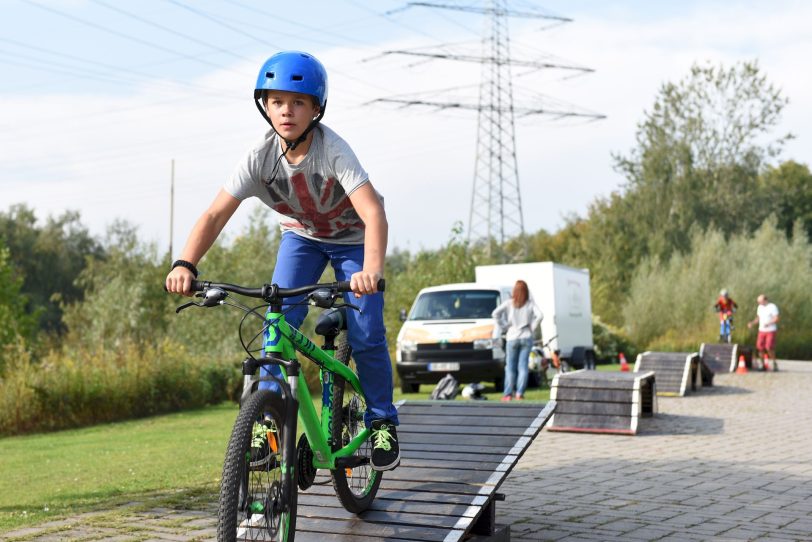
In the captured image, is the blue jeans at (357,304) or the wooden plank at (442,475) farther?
the wooden plank at (442,475)

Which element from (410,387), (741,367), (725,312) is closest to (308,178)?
(410,387)

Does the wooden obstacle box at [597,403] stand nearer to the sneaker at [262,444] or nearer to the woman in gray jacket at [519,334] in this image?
the woman in gray jacket at [519,334]

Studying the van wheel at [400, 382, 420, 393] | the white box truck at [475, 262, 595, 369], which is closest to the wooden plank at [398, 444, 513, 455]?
the van wheel at [400, 382, 420, 393]

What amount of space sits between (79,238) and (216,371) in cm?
5735

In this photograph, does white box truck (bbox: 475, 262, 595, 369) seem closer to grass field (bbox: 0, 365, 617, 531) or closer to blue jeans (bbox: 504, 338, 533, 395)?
blue jeans (bbox: 504, 338, 533, 395)

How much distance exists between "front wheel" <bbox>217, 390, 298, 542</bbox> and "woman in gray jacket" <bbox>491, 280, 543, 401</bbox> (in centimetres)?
1218

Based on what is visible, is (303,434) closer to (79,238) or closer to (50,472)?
(50,472)

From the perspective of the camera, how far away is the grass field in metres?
7.88

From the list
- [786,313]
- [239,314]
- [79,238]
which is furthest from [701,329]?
[79,238]

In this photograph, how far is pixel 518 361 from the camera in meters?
16.6

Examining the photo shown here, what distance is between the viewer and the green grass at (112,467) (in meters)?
7.81

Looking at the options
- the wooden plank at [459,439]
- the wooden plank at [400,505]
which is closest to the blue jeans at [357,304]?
the wooden plank at [400,505]

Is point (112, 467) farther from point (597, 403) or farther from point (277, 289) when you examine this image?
point (277, 289)

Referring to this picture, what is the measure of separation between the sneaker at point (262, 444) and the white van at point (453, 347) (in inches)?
578
